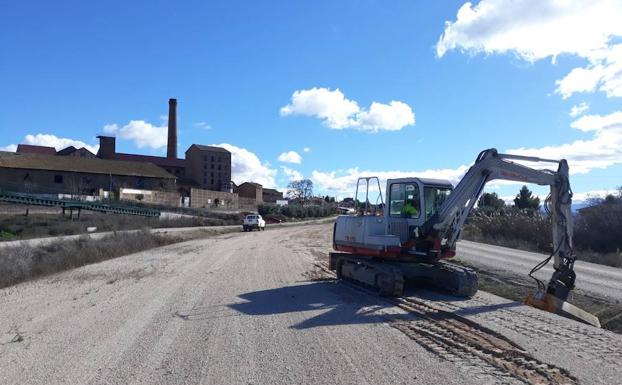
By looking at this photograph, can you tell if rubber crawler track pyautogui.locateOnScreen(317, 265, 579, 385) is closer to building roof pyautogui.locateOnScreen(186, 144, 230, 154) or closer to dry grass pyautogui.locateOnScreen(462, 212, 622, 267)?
dry grass pyautogui.locateOnScreen(462, 212, 622, 267)

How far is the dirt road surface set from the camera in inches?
271

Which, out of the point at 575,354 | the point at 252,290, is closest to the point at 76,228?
the point at 252,290

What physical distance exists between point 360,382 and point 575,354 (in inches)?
132

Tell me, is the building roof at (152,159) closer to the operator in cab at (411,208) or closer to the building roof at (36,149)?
the building roof at (36,149)

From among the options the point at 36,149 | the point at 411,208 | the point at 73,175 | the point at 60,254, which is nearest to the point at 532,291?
the point at 411,208

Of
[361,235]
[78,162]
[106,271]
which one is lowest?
[106,271]

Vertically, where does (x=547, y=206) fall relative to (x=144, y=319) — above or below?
above

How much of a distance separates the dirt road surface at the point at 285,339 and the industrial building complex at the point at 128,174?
3080 inches

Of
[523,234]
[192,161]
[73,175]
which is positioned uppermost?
[192,161]

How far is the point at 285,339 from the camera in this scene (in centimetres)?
880

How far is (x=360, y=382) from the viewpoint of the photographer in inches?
257

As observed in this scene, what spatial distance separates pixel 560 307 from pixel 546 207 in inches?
113

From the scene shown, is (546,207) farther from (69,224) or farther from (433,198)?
(69,224)

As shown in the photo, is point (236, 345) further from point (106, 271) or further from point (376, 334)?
point (106, 271)
